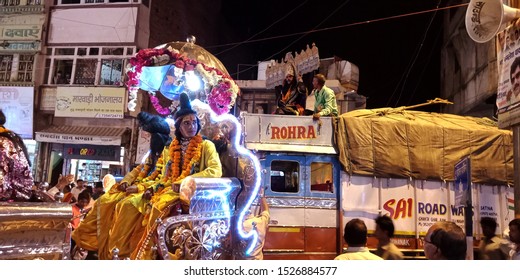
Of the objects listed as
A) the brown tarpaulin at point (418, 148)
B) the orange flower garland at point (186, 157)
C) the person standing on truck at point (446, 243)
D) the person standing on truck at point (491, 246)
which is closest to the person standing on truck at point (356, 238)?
the person standing on truck at point (446, 243)

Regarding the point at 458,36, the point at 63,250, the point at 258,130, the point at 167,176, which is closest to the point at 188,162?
the point at 167,176

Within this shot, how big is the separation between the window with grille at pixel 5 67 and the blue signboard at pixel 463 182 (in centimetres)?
2020

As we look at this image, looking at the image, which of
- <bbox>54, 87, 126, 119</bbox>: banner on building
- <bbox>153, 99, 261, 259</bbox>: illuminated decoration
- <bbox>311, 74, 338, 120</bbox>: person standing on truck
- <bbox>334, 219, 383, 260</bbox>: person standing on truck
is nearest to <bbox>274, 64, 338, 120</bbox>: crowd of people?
<bbox>311, 74, 338, 120</bbox>: person standing on truck

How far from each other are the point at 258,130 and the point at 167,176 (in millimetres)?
3848

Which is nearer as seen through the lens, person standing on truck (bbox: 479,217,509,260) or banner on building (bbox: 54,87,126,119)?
person standing on truck (bbox: 479,217,509,260)

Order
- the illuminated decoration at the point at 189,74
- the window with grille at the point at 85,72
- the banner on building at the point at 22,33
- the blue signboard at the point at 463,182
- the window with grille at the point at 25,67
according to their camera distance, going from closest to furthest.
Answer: the blue signboard at the point at 463,182, the illuminated decoration at the point at 189,74, the window with grille at the point at 85,72, the window with grille at the point at 25,67, the banner on building at the point at 22,33

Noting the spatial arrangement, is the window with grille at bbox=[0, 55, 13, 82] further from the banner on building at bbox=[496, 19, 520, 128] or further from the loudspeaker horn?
the banner on building at bbox=[496, 19, 520, 128]

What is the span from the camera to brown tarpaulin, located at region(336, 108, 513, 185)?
28.2 ft

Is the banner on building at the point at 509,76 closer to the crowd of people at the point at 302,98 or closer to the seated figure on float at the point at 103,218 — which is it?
the crowd of people at the point at 302,98

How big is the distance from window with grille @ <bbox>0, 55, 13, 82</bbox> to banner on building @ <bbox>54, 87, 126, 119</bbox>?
2.68 metres

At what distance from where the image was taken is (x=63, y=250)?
3184 mm

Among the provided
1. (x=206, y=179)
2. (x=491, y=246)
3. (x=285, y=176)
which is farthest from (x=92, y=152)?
(x=491, y=246)

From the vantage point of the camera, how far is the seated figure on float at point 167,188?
405 cm

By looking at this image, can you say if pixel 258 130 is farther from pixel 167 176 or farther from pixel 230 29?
pixel 230 29
